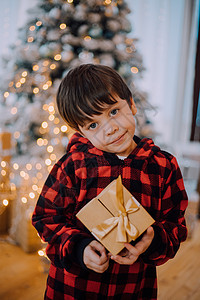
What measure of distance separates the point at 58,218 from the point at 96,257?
0.14 m

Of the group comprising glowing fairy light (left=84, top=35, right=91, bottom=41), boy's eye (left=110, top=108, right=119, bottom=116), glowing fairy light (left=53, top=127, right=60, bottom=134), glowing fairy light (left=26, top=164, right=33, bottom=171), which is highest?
glowing fairy light (left=84, top=35, right=91, bottom=41)

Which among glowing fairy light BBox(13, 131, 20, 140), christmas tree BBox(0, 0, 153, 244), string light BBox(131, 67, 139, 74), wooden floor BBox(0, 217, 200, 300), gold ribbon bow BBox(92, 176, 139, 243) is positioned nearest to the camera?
gold ribbon bow BBox(92, 176, 139, 243)

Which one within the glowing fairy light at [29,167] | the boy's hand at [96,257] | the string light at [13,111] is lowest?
the glowing fairy light at [29,167]

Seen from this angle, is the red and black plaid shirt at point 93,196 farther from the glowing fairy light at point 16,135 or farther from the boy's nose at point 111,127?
the glowing fairy light at point 16,135

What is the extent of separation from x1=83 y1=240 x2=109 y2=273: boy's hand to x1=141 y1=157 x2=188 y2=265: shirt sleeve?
0.11m

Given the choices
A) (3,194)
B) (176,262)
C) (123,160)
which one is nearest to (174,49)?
(176,262)

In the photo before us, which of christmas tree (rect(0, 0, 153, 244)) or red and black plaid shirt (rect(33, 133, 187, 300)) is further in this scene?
christmas tree (rect(0, 0, 153, 244))

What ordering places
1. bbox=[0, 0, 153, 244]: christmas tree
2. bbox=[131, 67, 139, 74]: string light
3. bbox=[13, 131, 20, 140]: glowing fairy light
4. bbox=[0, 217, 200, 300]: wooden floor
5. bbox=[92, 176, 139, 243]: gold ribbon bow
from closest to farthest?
1. bbox=[92, 176, 139, 243]: gold ribbon bow
2. bbox=[0, 217, 200, 300]: wooden floor
3. bbox=[0, 0, 153, 244]: christmas tree
4. bbox=[131, 67, 139, 74]: string light
5. bbox=[13, 131, 20, 140]: glowing fairy light

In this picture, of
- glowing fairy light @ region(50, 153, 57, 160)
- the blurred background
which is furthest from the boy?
glowing fairy light @ region(50, 153, 57, 160)

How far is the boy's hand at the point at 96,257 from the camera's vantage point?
57cm

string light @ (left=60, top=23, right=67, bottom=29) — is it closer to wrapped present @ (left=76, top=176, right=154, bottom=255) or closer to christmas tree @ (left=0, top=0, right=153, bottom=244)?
christmas tree @ (left=0, top=0, right=153, bottom=244)

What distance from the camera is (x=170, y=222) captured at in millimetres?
654

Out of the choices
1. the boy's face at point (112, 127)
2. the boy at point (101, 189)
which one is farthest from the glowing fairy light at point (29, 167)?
the boy's face at point (112, 127)

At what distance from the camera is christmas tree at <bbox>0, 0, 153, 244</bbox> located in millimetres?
1482
